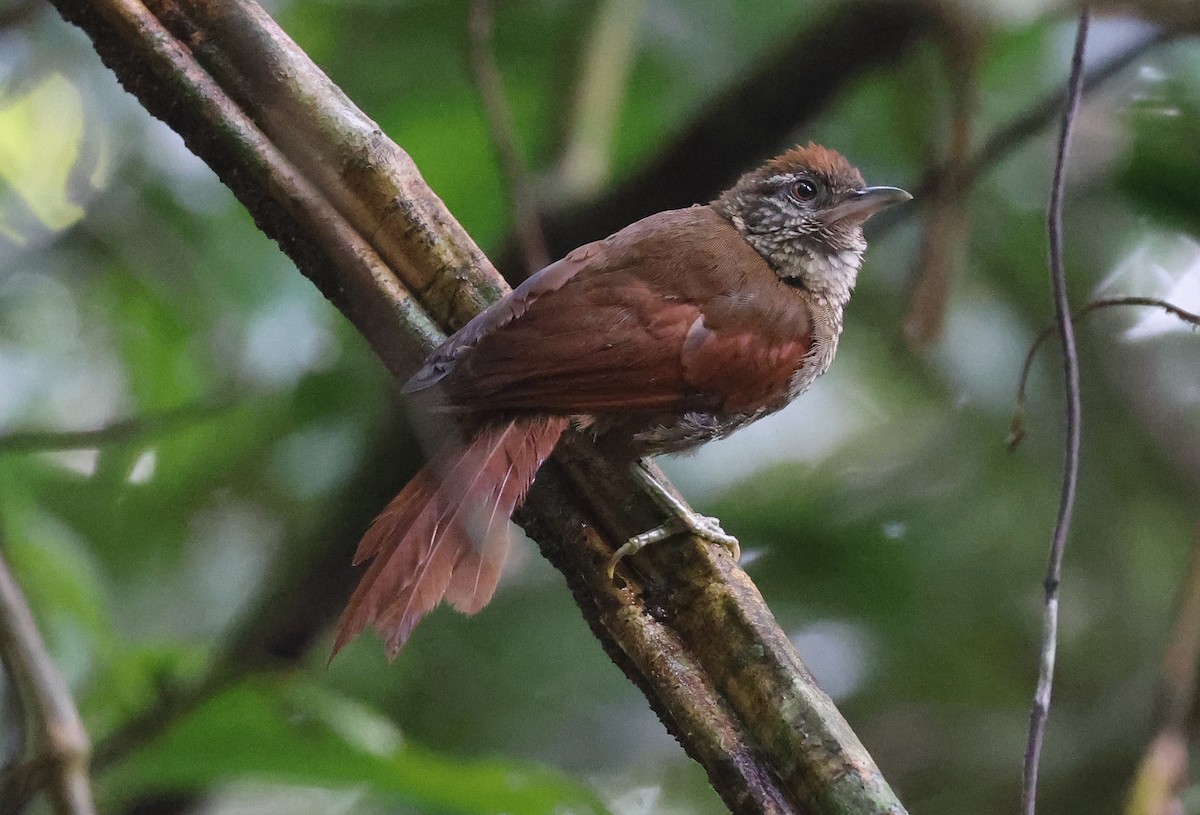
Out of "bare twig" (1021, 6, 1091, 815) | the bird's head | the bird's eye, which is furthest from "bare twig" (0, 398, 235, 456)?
"bare twig" (1021, 6, 1091, 815)

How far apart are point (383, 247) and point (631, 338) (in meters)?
0.40

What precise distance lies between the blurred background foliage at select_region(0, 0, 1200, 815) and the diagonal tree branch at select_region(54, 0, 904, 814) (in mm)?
1137

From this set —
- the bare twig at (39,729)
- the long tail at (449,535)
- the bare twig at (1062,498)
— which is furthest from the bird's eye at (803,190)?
the bare twig at (39,729)

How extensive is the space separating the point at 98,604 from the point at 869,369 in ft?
7.66

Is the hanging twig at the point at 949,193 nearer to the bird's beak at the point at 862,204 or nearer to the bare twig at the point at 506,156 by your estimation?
the bird's beak at the point at 862,204

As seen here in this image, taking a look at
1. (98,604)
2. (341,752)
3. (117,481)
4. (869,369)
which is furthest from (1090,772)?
(117,481)

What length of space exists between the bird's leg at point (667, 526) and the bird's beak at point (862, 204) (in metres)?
0.89

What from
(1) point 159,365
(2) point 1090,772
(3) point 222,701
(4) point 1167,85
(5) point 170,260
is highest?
(5) point 170,260

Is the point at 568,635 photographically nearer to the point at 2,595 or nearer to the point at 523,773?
the point at 523,773

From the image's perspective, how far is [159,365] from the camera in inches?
129

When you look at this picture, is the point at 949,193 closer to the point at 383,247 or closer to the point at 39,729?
the point at 383,247

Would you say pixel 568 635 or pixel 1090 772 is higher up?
pixel 568 635

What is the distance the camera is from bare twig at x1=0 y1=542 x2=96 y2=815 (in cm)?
173

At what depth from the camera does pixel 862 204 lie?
262 centimetres
